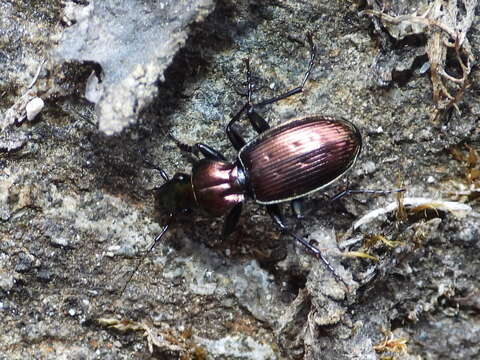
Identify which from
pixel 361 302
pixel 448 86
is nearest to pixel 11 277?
pixel 361 302

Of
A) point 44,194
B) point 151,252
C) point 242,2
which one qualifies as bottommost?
point 151,252

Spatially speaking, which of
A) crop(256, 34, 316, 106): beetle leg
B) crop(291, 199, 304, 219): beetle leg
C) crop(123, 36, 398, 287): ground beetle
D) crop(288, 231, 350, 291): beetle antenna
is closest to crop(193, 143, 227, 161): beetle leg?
crop(123, 36, 398, 287): ground beetle

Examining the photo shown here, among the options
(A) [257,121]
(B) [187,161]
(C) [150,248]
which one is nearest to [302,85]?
(A) [257,121]

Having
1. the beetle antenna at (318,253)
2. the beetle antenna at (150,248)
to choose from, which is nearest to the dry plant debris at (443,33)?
the beetle antenna at (318,253)

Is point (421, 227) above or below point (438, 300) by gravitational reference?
above

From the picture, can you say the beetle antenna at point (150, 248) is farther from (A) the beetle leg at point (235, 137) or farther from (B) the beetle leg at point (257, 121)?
(B) the beetle leg at point (257, 121)

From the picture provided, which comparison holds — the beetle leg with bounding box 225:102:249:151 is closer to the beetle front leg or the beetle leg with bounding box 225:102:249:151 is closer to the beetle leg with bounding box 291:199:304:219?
the beetle front leg

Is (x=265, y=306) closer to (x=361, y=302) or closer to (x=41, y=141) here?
(x=361, y=302)
